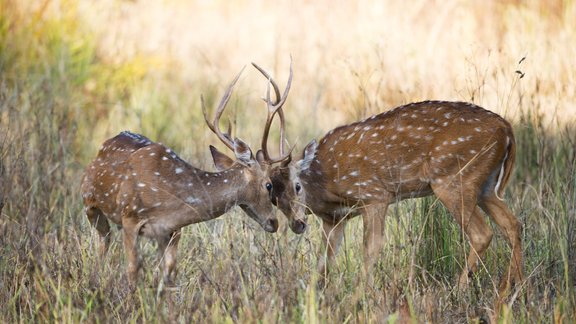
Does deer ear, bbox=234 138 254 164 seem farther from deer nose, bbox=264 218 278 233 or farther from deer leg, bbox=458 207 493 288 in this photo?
deer leg, bbox=458 207 493 288

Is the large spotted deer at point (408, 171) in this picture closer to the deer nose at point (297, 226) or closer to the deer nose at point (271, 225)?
the deer nose at point (297, 226)

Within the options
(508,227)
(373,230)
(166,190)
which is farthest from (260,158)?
(508,227)

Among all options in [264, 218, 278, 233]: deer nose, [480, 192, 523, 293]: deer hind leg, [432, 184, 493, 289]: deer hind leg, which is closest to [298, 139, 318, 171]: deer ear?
[264, 218, 278, 233]: deer nose

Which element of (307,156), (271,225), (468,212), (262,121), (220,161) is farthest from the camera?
(262,121)

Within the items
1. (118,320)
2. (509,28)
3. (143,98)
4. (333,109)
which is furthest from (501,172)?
(509,28)

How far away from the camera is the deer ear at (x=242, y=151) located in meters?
6.25

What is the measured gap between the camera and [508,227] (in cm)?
611

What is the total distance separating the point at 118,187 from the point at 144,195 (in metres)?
0.21

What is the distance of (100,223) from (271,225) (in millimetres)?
1170

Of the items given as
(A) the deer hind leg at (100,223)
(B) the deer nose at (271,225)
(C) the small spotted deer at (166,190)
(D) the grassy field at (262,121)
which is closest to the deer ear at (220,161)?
(C) the small spotted deer at (166,190)

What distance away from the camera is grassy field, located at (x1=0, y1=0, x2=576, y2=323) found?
16.2ft

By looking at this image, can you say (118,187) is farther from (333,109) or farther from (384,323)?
(333,109)

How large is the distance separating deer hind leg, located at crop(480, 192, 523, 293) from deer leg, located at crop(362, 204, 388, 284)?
1.94 ft

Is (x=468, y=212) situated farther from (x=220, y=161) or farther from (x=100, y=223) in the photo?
(x=100, y=223)
